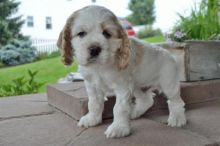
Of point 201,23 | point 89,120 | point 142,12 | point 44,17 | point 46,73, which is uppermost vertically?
point 142,12

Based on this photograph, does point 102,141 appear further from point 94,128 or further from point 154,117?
point 154,117

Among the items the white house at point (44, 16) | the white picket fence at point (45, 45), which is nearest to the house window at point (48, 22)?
the white house at point (44, 16)

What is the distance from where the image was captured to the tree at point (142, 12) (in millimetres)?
17422

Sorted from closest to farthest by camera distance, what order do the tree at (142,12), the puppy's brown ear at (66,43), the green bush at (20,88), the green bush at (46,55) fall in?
the puppy's brown ear at (66,43) → the green bush at (20,88) → the green bush at (46,55) → the tree at (142,12)

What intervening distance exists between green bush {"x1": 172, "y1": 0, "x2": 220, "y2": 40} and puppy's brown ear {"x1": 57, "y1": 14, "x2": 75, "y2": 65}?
1.20 metres

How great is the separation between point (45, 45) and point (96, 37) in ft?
27.4

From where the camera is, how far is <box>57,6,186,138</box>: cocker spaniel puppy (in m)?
1.39

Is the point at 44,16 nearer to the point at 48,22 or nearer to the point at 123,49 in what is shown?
the point at 48,22

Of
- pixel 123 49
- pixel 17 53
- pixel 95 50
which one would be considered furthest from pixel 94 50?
pixel 17 53

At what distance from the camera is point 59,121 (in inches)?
73.7

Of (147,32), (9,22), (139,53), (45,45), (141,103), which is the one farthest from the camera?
(147,32)

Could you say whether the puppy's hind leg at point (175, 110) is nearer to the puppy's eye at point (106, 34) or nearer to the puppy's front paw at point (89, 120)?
the puppy's front paw at point (89, 120)

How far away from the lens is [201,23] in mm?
2590

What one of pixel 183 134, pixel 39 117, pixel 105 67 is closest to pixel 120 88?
pixel 105 67
